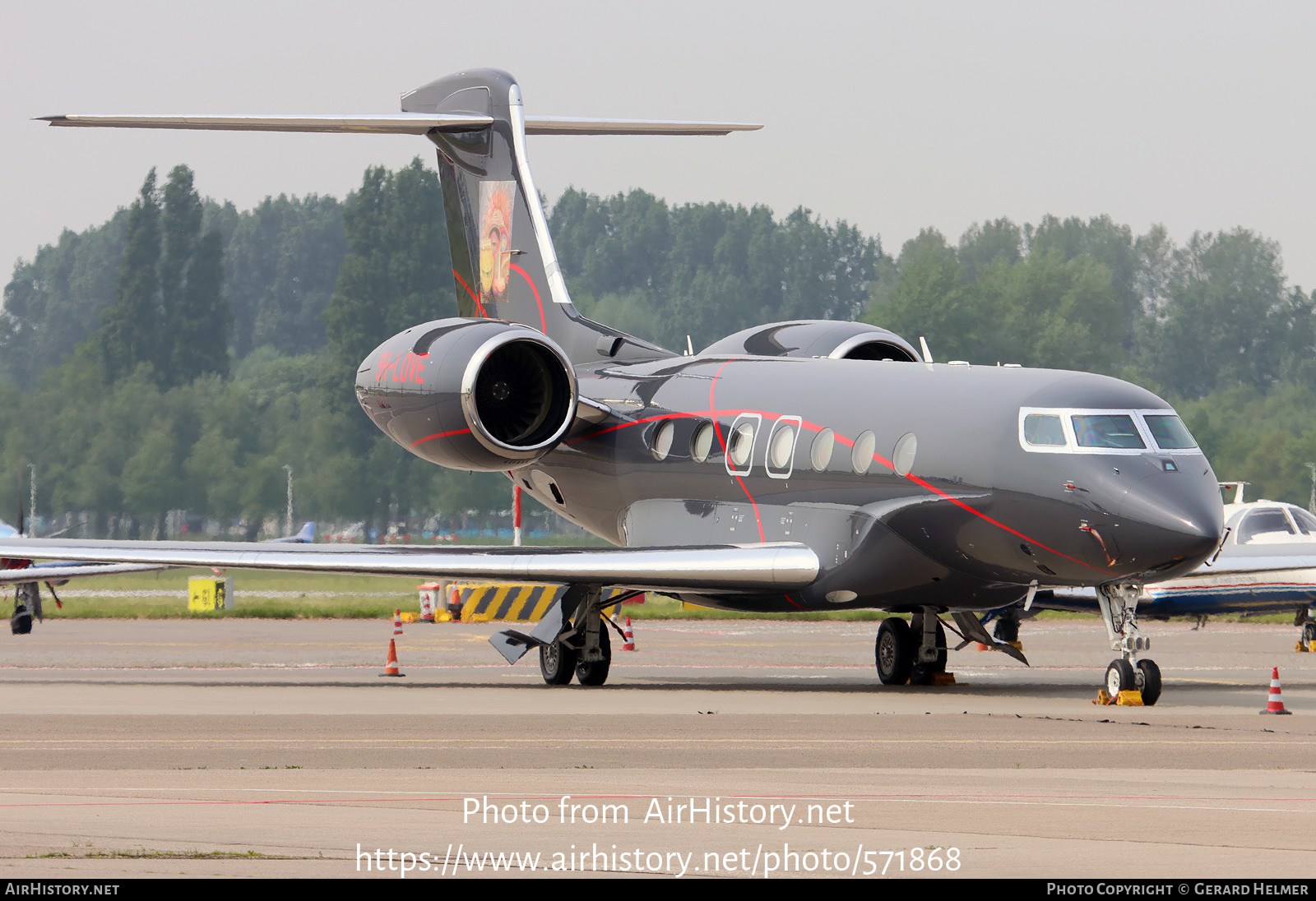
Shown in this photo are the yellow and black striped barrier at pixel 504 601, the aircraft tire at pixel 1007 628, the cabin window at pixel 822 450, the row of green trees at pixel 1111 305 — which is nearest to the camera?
the cabin window at pixel 822 450

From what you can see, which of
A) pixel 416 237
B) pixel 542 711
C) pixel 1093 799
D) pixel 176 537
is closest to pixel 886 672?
pixel 542 711

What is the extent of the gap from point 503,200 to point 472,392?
5.68 meters

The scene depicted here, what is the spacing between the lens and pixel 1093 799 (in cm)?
1069

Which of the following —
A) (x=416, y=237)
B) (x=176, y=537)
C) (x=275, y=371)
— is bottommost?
(x=176, y=537)

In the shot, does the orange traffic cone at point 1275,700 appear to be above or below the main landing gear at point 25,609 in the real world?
above

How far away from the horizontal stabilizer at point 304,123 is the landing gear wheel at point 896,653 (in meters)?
9.14

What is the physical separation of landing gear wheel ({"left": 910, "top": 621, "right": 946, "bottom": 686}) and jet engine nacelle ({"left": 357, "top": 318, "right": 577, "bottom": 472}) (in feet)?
15.8

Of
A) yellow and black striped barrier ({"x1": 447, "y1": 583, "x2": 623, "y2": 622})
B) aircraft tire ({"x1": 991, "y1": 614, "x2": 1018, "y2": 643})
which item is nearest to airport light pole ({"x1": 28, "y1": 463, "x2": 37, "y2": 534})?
yellow and black striped barrier ({"x1": 447, "y1": 583, "x2": 623, "y2": 622})

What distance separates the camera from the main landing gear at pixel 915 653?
21.6 m

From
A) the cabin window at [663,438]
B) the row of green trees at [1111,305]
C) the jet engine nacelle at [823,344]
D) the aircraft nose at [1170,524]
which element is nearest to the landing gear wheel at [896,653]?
the cabin window at [663,438]

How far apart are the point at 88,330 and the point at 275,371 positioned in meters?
29.7

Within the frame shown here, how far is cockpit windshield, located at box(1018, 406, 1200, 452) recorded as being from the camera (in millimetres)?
18234

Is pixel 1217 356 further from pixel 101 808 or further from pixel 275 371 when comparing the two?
pixel 101 808

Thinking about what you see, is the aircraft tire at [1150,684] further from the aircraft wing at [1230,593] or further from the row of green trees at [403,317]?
the row of green trees at [403,317]
